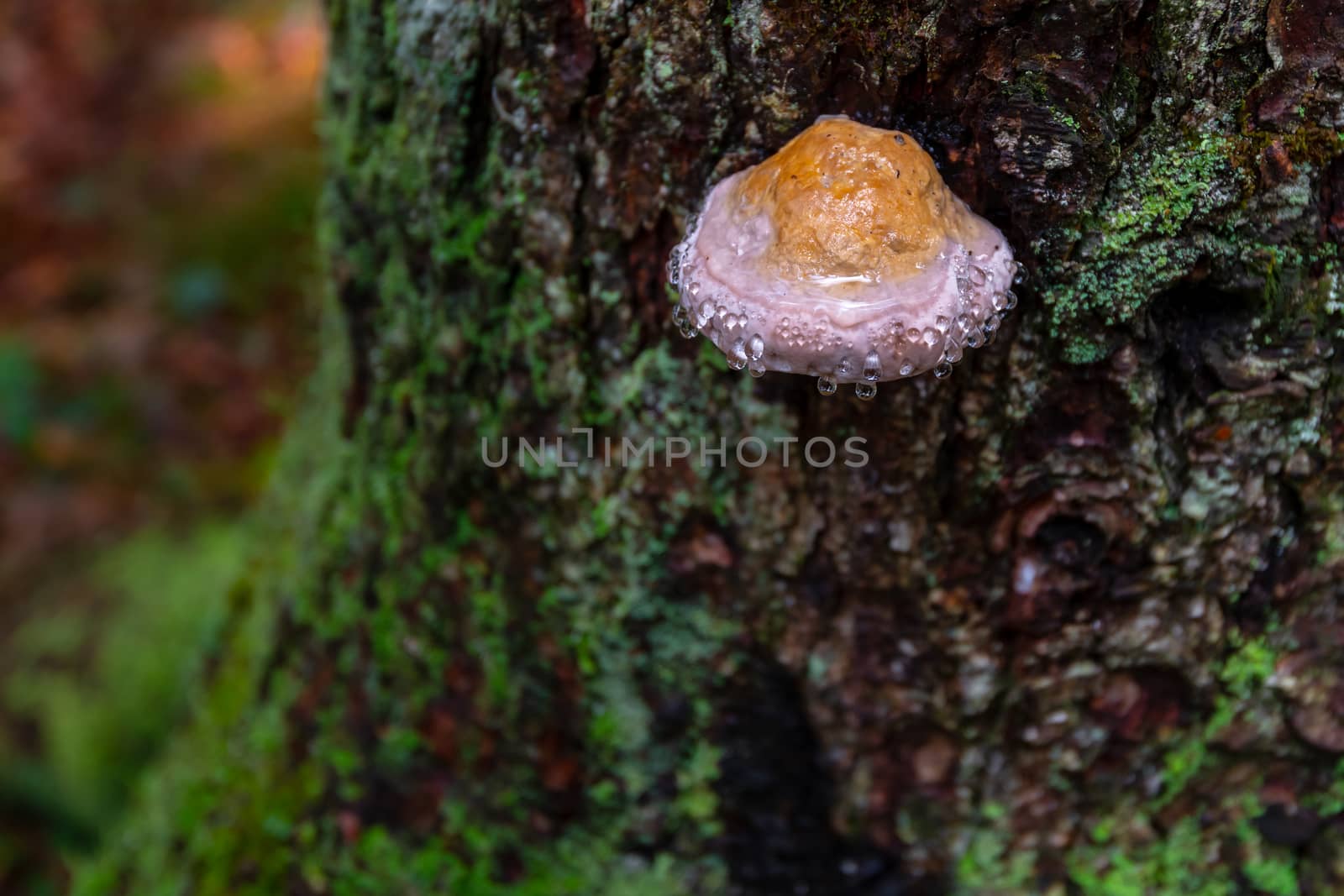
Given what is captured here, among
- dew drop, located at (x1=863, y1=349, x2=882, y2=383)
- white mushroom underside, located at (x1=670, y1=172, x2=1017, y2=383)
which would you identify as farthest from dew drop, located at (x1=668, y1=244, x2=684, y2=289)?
dew drop, located at (x1=863, y1=349, x2=882, y2=383)

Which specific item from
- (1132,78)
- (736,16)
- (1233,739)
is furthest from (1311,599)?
(736,16)

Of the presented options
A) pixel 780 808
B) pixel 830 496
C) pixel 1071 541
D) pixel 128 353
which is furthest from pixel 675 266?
pixel 128 353

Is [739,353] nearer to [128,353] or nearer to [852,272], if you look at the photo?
[852,272]

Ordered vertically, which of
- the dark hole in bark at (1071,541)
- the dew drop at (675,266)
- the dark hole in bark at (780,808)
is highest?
the dew drop at (675,266)

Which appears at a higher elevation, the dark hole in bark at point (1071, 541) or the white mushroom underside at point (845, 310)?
the white mushroom underside at point (845, 310)

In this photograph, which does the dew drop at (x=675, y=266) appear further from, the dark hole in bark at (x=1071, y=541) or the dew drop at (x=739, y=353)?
the dark hole in bark at (x=1071, y=541)

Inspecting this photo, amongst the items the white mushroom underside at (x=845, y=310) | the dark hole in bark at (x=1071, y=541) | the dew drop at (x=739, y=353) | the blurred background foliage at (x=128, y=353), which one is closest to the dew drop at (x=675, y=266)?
the white mushroom underside at (x=845, y=310)
